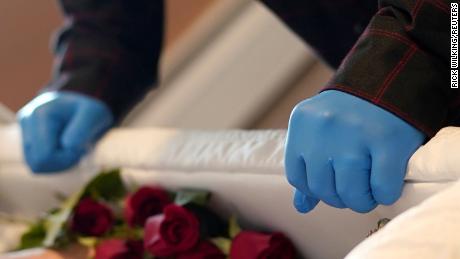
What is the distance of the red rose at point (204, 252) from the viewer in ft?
1.72

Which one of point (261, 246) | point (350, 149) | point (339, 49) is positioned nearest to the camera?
point (350, 149)

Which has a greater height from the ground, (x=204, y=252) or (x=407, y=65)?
(x=407, y=65)

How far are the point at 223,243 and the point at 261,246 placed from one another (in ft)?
0.15

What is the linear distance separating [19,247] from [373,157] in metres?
0.36

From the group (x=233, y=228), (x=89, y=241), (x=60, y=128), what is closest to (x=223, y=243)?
(x=233, y=228)

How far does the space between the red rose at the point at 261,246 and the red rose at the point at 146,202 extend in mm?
81

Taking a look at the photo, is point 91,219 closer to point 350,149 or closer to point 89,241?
point 89,241

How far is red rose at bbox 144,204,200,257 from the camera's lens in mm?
522

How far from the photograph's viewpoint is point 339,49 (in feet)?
2.36

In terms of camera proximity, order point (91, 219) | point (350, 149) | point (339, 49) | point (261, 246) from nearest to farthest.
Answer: point (350, 149)
point (261, 246)
point (91, 219)
point (339, 49)

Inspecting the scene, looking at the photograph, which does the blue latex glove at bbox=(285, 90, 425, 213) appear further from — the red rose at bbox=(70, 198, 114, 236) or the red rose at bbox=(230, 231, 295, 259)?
the red rose at bbox=(70, 198, 114, 236)

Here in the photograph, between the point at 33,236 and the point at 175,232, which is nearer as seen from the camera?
the point at 175,232

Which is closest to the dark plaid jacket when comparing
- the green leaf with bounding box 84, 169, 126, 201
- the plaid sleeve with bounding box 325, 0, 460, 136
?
the plaid sleeve with bounding box 325, 0, 460, 136

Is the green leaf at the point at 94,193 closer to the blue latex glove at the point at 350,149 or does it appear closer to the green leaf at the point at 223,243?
the green leaf at the point at 223,243
